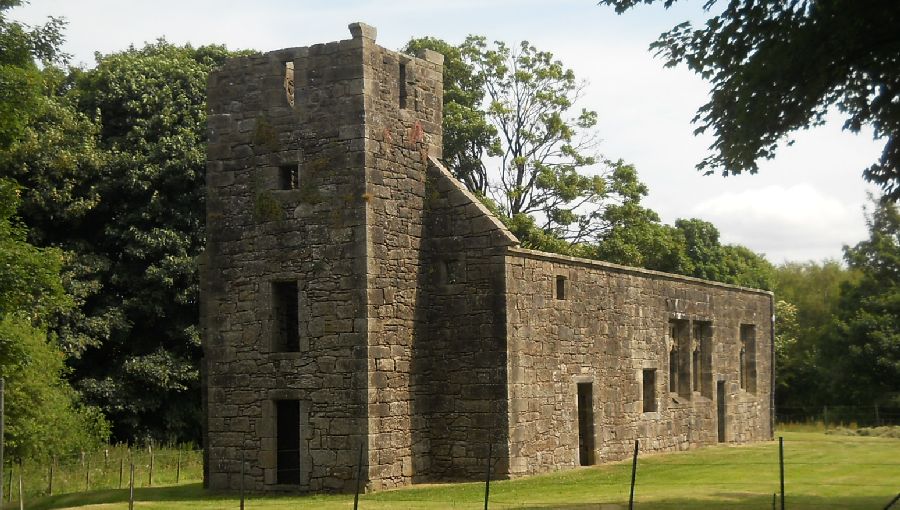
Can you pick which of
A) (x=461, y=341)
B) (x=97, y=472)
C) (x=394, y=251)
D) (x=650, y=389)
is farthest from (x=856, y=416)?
(x=97, y=472)

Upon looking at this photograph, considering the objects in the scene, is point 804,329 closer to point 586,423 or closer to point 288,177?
point 586,423

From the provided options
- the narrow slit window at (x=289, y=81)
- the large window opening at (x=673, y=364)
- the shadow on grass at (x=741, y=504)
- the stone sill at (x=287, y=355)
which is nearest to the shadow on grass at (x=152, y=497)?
the stone sill at (x=287, y=355)

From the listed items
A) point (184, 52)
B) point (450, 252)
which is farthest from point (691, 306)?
point (184, 52)

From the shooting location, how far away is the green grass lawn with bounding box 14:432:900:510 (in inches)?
733

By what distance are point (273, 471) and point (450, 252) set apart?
17.7 ft

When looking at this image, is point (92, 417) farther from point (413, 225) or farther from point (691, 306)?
point (691, 306)

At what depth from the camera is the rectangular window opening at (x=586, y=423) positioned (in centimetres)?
2602

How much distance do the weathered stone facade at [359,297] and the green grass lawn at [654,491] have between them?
38.3 inches

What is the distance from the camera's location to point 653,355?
2911 centimetres

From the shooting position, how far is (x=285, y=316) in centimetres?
2298

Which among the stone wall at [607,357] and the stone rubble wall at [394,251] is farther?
the stone wall at [607,357]

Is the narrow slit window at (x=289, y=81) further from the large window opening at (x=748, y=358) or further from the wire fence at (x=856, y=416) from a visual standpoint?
the wire fence at (x=856, y=416)

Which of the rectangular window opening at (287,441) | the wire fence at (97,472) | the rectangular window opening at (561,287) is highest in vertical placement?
the rectangular window opening at (561,287)

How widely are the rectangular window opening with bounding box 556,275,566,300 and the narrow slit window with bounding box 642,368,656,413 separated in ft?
16.2
